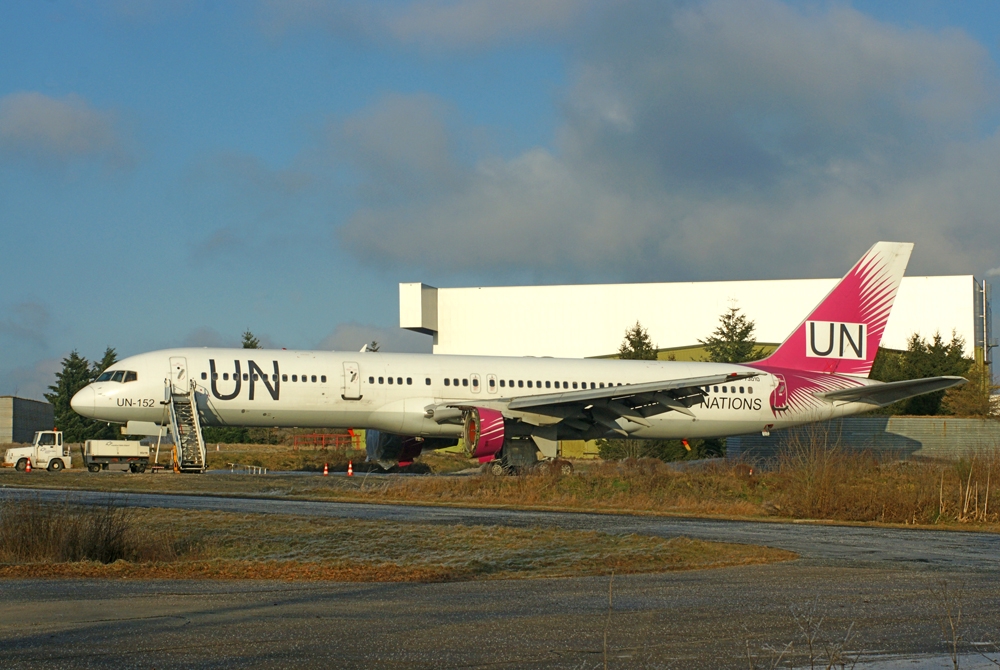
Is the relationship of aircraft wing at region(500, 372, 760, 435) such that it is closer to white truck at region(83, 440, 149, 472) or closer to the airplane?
the airplane

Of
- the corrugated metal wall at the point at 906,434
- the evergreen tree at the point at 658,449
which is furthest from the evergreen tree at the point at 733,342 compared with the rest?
the corrugated metal wall at the point at 906,434

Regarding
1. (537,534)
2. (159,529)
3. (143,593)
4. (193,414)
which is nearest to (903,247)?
(193,414)

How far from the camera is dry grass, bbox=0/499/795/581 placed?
1177 centimetres

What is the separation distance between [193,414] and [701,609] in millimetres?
25517

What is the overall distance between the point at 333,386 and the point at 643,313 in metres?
44.7

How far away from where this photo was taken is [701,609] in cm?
916

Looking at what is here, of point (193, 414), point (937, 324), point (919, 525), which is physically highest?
point (937, 324)

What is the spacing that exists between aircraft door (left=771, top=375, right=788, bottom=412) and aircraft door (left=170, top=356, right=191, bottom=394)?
68.9ft

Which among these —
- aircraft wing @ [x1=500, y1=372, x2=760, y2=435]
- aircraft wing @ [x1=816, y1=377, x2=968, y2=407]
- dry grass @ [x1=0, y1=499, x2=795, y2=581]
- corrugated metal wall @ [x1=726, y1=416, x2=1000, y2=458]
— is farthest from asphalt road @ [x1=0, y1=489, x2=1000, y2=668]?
corrugated metal wall @ [x1=726, y1=416, x2=1000, y2=458]

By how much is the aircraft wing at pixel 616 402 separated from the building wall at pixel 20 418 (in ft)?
214

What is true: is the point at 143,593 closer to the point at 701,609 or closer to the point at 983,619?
the point at 701,609

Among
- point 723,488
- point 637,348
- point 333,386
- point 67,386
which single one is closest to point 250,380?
point 333,386

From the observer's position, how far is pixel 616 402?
34219 mm

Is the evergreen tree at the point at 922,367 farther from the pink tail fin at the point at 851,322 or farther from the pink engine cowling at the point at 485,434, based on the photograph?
the pink engine cowling at the point at 485,434
